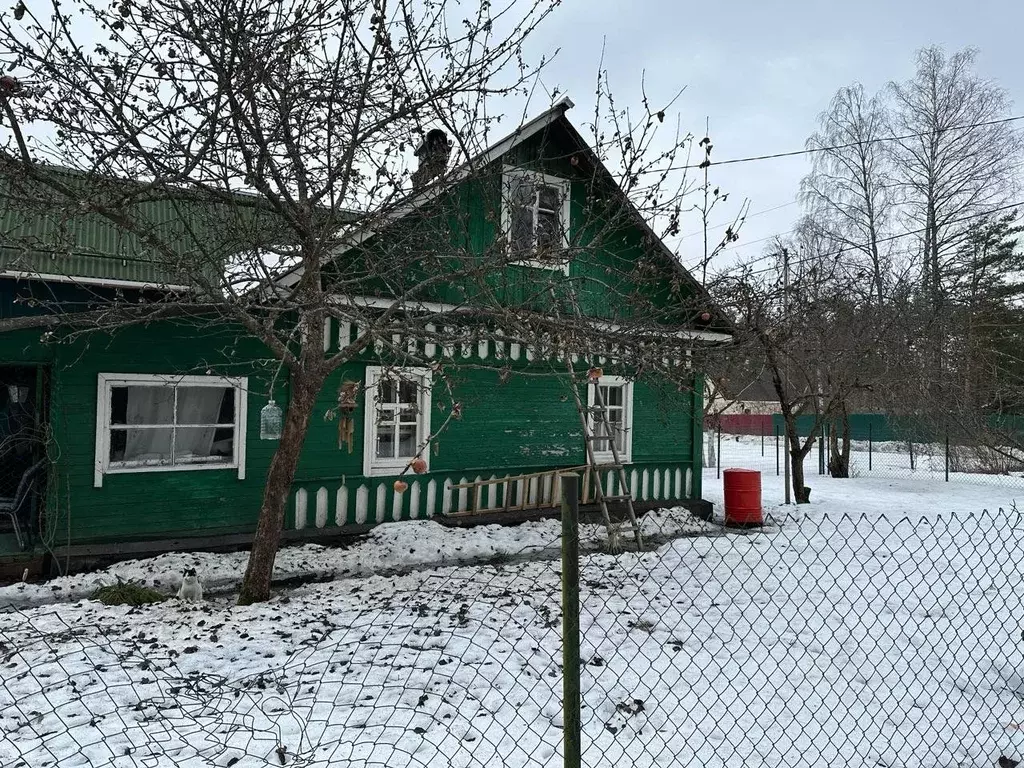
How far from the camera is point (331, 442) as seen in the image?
28.5 feet

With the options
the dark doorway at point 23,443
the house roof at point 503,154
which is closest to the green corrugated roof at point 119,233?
the house roof at point 503,154

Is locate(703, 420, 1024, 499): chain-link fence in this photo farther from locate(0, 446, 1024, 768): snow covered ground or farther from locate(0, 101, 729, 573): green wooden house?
locate(0, 446, 1024, 768): snow covered ground

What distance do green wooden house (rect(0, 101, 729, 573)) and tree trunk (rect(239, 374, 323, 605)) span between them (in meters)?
0.32

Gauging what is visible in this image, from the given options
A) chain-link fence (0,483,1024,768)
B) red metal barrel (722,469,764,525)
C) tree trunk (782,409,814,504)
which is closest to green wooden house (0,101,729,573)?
chain-link fence (0,483,1024,768)

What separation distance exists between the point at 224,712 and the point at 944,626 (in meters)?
5.18

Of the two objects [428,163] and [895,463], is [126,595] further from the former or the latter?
[895,463]

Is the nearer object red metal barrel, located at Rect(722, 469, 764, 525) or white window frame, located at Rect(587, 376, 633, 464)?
red metal barrel, located at Rect(722, 469, 764, 525)

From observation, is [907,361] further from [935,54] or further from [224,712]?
[224,712]

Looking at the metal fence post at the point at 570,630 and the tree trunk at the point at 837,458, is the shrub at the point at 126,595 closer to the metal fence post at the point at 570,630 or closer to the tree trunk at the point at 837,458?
the metal fence post at the point at 570,630

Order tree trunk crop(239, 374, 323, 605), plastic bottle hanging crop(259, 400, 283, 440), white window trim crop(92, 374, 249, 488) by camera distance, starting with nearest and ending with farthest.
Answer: tree trunk crop(239, 374, 323, 605) → plastic bottle hanging crop(259, 400, 283, 440) → white window trim crop(92, 374, 249, 488)

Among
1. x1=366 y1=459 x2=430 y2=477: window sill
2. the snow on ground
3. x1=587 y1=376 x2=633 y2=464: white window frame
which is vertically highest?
x1=587 y1=376 x2=633 y2=464: white window frame

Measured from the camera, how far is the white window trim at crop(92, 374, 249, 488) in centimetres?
736

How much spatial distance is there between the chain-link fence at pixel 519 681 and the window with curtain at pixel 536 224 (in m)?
2.76

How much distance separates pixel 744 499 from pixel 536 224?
564 cm
